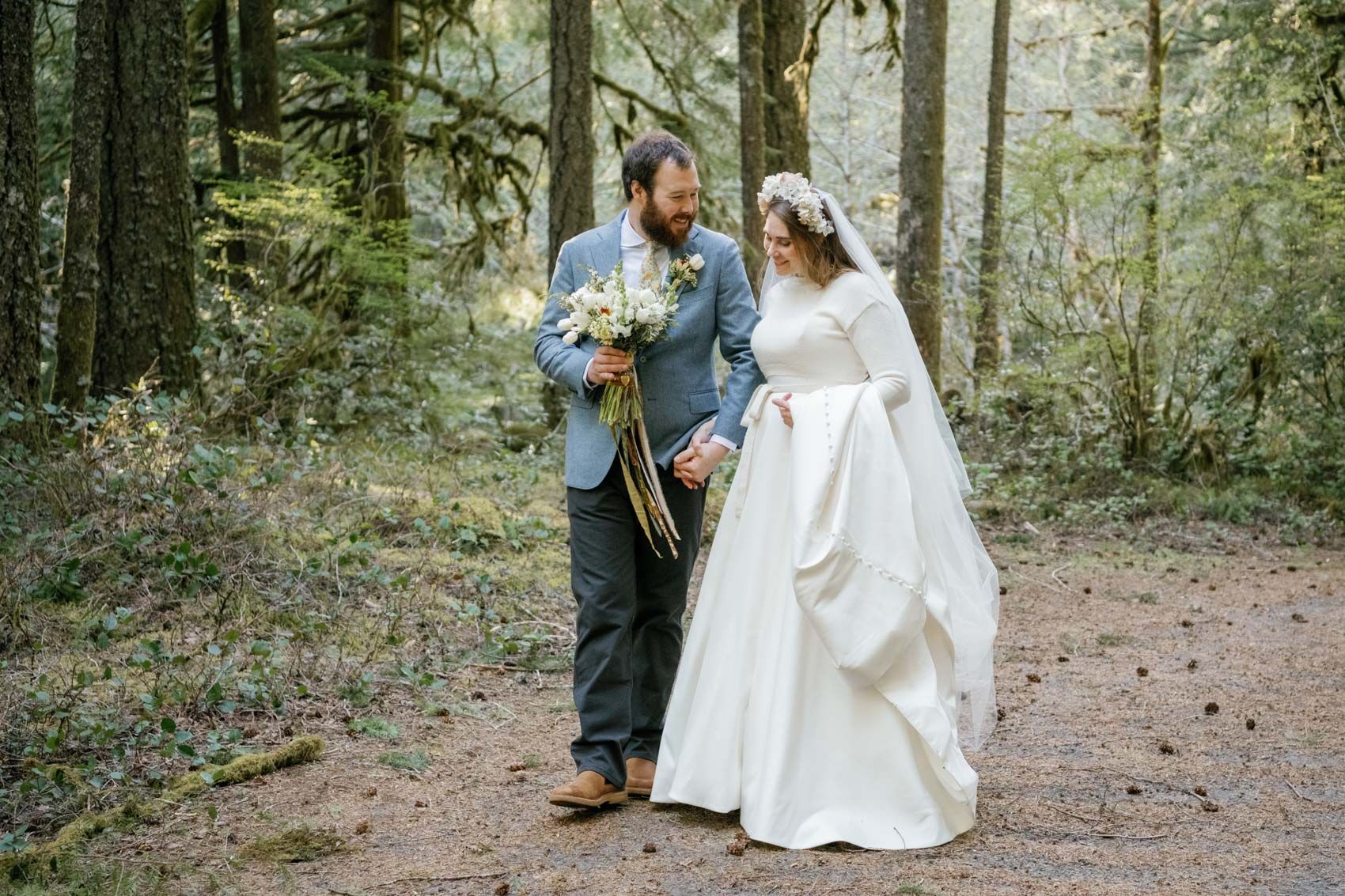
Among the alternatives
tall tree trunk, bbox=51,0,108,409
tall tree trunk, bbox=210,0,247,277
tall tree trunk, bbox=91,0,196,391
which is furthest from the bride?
tall tree trunk, bbox=210,0,247,277

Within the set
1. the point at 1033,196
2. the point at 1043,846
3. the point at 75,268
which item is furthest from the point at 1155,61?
the point at 1043,846

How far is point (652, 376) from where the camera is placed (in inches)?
178

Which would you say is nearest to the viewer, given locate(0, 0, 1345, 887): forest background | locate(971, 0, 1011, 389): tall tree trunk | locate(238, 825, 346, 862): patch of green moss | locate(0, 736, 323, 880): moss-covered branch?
locate(0, 736, 323, 880): moss-covered branch

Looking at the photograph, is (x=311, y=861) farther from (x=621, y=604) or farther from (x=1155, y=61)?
(x=1155, y=61)

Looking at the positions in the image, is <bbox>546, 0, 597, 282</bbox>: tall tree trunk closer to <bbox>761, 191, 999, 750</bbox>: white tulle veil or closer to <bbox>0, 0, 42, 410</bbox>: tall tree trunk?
<bbox>0, 0, 42, 410</bbox>: tall tree trunk

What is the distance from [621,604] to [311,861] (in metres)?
1.31

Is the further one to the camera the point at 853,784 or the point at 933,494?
the point at 933,494

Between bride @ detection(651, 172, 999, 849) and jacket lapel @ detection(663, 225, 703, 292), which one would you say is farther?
jacket lapel @ detection(663, 225, 703, 292)

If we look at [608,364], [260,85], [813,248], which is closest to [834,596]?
[608,364]

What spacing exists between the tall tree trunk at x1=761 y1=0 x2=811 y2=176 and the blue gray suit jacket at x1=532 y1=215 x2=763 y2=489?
7802 mm

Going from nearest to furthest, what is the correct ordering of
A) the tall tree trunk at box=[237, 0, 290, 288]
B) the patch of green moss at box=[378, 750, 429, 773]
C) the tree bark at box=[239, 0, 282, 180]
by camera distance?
the patch of green moss at box=[378, 750, 429, 773], the tall tree trunk at box=[237, 0, 290, 288], the tree bark at box=[239, 0, 282, 180]

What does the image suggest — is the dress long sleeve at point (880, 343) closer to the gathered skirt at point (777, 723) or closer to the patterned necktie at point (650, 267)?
the gathered skirt at point (777, 723)

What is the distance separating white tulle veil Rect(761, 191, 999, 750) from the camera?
4.29m

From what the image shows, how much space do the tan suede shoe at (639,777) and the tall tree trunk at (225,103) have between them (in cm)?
957
